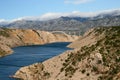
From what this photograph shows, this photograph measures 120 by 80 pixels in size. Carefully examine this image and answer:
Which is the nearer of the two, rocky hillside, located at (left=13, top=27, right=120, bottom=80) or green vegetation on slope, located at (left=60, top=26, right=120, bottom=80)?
green vegetation on slope, located at (left=60, top=26, right=120, bottom=80)

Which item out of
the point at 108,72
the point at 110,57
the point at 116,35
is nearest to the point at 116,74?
the point at 108,72

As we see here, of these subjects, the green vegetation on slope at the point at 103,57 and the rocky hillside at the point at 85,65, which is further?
the rocky hillside at the point at 85,65

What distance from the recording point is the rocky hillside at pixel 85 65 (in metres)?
59.9

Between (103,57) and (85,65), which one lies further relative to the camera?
(85,65)

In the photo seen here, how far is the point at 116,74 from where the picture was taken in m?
55.0

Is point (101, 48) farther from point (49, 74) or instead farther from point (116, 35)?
point (49, 74)

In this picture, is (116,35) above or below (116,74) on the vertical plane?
above

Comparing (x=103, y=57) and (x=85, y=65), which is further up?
(x=103, y=57)

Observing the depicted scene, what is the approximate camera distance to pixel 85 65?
63500 millimetres

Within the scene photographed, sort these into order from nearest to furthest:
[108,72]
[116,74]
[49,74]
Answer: [116,74] < [108,72] < [49,74]

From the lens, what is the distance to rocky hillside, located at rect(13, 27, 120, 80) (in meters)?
59.9

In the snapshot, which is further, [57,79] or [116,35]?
[116,35]

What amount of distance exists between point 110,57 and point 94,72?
438 centimetres

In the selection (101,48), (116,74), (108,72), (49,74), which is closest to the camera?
(116,74)
